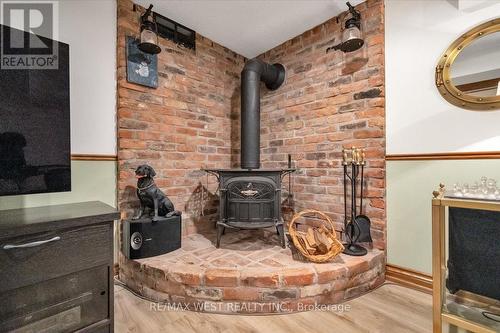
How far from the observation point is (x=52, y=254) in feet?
3.28

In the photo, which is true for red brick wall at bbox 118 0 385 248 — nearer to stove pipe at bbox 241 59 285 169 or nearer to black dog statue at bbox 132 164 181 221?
black dog statue at bbox 132 164 181 221

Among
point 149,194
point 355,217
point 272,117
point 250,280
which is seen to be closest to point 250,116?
point 272,117

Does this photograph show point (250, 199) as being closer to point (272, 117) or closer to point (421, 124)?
point (272, 117)

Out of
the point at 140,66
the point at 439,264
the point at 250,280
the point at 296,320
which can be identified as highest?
the point at 140,66

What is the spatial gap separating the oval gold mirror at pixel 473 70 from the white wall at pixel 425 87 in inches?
1.8

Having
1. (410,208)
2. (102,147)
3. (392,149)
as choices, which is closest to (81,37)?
(102,147)

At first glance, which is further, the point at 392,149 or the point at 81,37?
the point at 392,149

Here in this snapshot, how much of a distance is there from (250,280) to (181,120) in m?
1.61

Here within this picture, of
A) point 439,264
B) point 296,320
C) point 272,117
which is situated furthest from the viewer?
point 272,117

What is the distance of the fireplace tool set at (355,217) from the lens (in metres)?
1.83

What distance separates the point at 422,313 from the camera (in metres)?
1.42

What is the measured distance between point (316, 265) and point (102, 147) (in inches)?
73.1

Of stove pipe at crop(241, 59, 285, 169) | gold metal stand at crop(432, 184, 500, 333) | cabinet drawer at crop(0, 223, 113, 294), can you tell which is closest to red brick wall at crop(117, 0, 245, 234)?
stove pipe at crop(241, 59, 285, 169)

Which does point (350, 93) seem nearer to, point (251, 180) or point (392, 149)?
point (392, 149)
